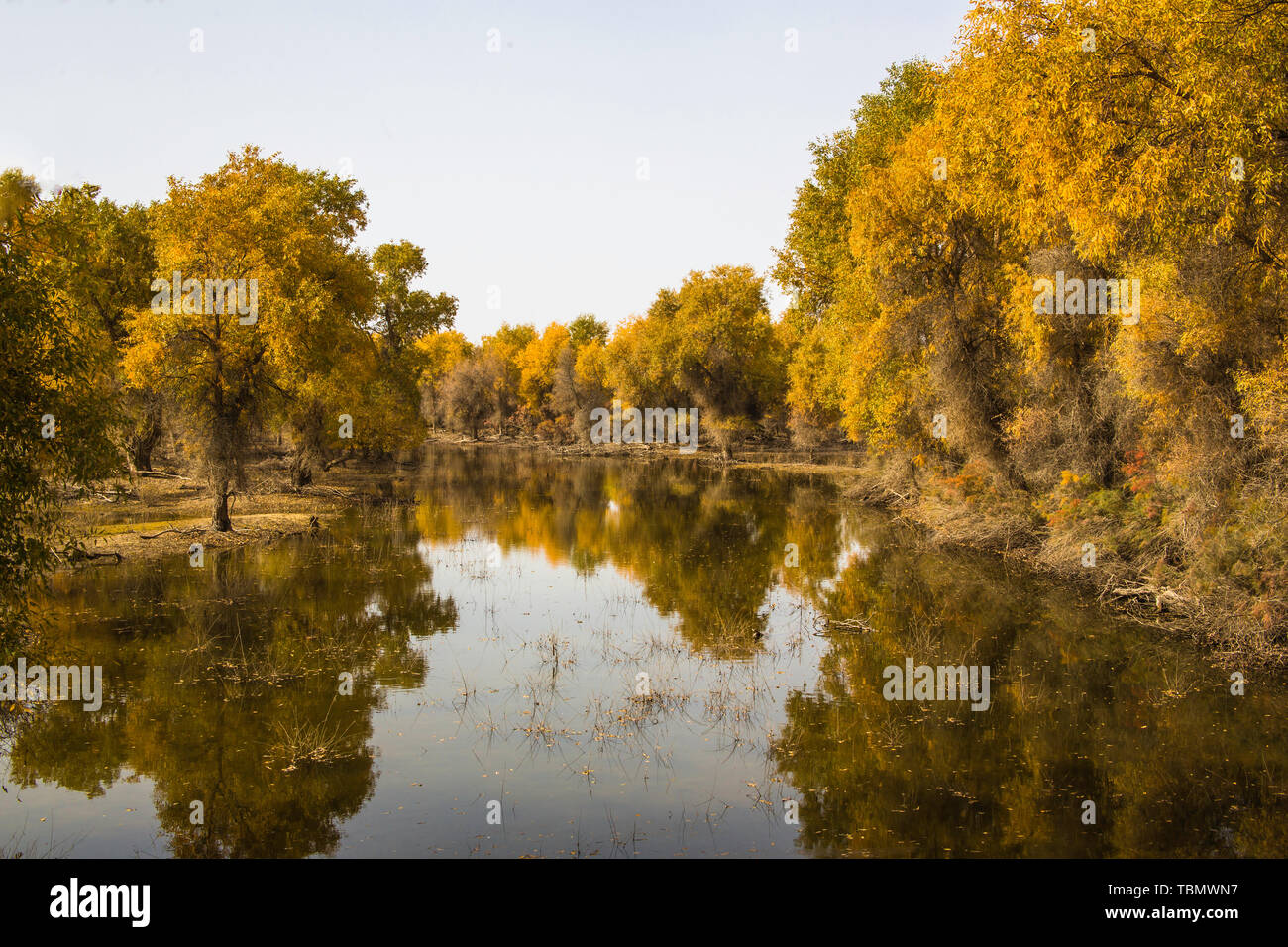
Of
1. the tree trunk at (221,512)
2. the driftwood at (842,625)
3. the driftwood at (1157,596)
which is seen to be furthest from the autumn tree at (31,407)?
Answer: the driftwood at (1157,596)

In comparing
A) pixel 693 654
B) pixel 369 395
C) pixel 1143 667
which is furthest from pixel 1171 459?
pixel 369 395

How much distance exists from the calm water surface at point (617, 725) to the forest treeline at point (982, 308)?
2.54 metres

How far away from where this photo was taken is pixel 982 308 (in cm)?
2709

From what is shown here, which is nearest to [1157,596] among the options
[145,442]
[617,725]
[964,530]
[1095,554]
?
[1095,554]

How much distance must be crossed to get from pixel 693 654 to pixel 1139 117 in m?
11.2

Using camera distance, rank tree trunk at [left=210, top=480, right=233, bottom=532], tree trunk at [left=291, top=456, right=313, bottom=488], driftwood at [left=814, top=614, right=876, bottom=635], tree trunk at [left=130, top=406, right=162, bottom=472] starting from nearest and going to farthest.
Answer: driftwood at [left=814, top=614, right=876, bottom=635] → tree trunk at [left=210, top=480, right=233, bottom=532] → tree trunk at [left=130, top=406, right=162, bottom=472] → tree trunk at [left=291, top=456, right=313, bottom=488]

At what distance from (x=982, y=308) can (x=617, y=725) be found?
20.0 metres

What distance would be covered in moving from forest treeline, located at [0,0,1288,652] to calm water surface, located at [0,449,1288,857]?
254 cm

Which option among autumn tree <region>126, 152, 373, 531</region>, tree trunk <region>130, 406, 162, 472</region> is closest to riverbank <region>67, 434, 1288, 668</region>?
tree trunk <region>130, 406, 162, 472</region>

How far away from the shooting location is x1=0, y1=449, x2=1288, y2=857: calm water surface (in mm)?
9047

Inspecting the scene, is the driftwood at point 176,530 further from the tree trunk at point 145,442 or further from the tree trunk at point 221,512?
the tree trunk at point 145,442

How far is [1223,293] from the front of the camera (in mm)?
15039

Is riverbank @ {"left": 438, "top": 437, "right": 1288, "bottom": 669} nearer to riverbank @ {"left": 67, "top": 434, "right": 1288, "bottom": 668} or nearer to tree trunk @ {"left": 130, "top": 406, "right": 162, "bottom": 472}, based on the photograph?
riverbank @ {"left": 67, "top": 434, "right": 1288, "bottom": 668}

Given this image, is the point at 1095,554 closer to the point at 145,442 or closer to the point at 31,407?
the point at 31,407
